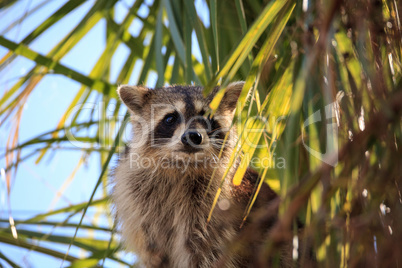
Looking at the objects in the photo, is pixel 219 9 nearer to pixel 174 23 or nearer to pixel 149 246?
pixel 174 23

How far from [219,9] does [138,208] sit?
1.58 meters

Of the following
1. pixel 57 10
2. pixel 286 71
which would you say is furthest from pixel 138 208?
pixel 286 71

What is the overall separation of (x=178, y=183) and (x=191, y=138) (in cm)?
42

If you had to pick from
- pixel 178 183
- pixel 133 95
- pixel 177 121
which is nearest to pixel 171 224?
pixel 178 183

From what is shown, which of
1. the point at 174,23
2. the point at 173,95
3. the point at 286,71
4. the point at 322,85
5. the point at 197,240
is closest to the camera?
the point at 322,85

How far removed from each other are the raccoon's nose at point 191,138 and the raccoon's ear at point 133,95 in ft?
2.24

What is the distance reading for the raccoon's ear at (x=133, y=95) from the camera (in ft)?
13.1

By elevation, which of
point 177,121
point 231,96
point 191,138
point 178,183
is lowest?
point 178,183

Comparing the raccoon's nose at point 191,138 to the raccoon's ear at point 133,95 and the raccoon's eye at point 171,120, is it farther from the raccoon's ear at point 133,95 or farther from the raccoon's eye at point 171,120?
the raccoon's ear at point 133,95

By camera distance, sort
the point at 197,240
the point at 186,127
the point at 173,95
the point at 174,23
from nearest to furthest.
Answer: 1. the point at 174,23
2. the point at 197,240
3. the point at 186,127
4. the point at 173,95

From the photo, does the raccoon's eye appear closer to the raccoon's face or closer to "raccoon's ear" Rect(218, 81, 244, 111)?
the raccoon's face

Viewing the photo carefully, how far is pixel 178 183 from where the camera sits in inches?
151

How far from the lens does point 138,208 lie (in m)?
3.85

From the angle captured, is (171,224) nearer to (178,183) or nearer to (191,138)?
(178,183)
